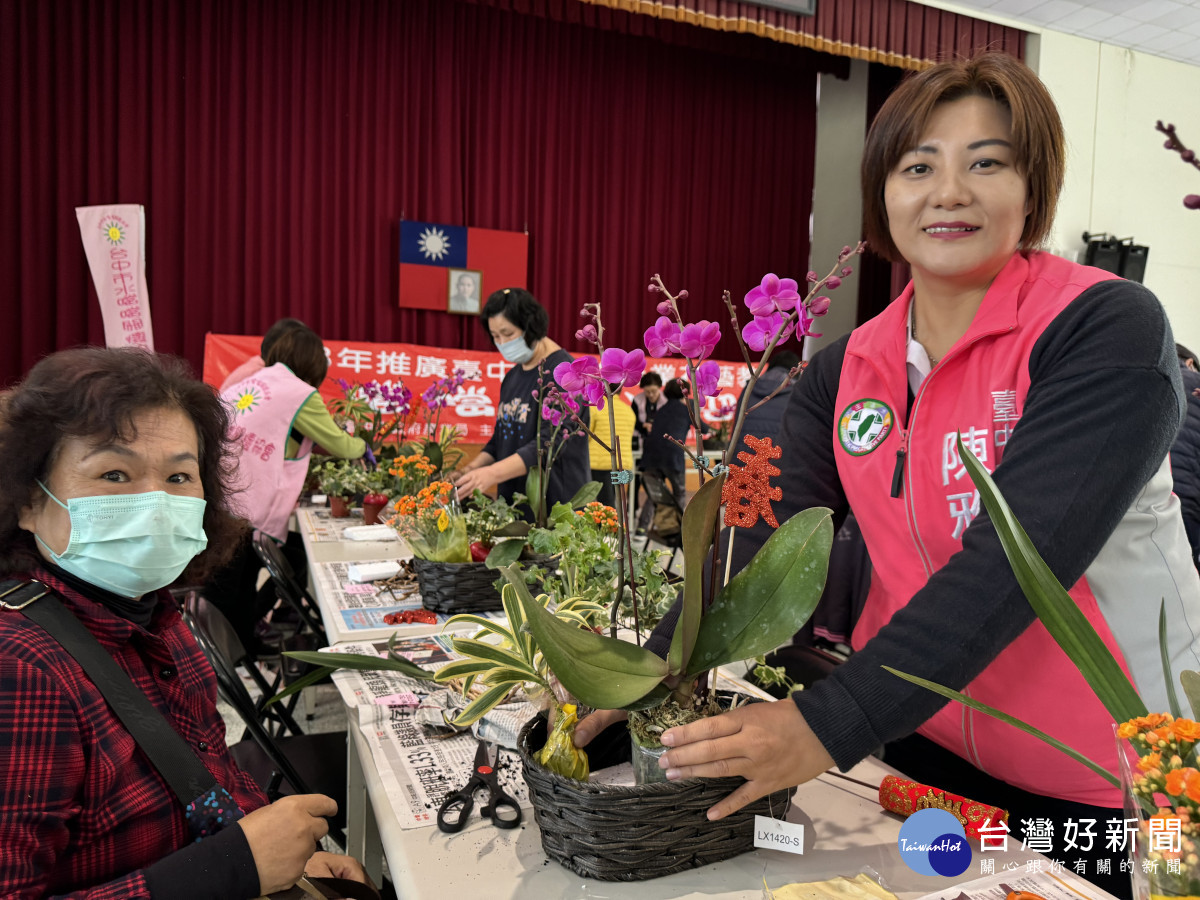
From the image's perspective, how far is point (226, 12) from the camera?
6203 mm

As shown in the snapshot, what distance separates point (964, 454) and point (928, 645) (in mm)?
277

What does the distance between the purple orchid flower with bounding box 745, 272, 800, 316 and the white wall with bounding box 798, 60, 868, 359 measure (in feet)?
22.9

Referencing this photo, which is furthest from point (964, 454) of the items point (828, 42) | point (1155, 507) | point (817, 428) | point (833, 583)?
point (828, 42)

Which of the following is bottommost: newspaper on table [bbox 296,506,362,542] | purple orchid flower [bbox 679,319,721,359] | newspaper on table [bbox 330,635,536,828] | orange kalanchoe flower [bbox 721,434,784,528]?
newspaper on table [bbox 296,506,362,542]

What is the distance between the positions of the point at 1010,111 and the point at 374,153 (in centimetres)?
656

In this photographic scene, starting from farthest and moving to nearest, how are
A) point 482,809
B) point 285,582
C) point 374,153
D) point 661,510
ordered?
1. point 374,153
2. point 661,510
3. point 285,582
4. point 482,809

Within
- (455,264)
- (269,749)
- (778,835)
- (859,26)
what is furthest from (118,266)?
(778,835)

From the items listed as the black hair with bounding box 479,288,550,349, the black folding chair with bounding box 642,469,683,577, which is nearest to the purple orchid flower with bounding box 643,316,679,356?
the black hair with bounding box 479,288,550,349

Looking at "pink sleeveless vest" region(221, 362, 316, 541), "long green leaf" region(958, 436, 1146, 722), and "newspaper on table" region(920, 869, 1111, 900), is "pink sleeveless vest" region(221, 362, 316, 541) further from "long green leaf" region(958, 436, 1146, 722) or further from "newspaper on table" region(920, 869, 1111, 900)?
"long green leaf" region(958, 436, 1146, 722)

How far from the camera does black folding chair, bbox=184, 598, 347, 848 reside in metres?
1.42

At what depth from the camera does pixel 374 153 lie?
22.1 feet

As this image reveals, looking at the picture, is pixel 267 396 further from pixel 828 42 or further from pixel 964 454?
pixel 828 42

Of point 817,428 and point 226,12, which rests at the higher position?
point 226,12

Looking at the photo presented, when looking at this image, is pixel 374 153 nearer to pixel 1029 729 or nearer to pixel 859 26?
pixel 859 26
